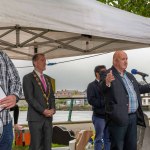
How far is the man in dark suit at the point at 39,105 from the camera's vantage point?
6051 millimetres

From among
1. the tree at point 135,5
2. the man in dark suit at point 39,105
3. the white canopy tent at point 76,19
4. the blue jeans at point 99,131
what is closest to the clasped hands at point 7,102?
the white canopy tent at point 76,19

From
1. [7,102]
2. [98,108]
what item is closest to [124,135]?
[98,108]

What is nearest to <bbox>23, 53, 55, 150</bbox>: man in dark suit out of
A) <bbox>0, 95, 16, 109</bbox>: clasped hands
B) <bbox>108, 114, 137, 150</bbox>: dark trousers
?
<bbox>108, 114, 137, 150</bbox>: dark trousers

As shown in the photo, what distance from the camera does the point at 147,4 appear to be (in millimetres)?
14328

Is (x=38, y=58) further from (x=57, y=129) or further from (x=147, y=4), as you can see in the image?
(x=147, y=4)

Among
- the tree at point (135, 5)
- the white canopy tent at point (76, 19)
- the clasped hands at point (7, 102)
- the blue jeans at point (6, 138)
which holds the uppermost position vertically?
the tree at point (135, 5)

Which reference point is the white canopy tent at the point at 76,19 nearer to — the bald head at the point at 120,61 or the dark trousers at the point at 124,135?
the bald head at the point at 120,61

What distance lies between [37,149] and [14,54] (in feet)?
11.6

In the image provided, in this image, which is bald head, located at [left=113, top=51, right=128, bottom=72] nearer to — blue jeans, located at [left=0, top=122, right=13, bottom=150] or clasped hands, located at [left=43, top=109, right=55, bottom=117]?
clasped hands, located at [left=43, top=109, right=55, bottom=117]

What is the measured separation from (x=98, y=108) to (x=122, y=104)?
69.6 inches

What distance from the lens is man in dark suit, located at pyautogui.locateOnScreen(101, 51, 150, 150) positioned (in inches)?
210

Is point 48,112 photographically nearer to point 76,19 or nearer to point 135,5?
point 76,19

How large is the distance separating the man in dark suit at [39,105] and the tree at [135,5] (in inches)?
327

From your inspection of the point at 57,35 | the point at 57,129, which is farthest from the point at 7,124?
the point at 57,129
